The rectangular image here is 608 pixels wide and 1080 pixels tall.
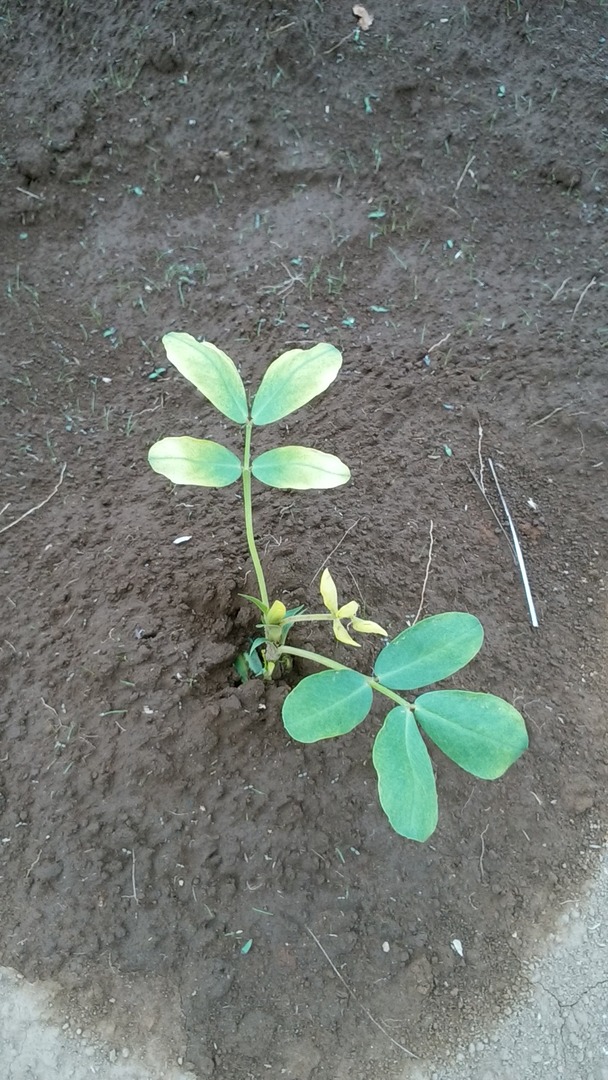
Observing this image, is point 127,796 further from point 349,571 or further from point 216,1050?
point 349,571

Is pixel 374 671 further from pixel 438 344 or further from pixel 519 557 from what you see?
pixel 438 344

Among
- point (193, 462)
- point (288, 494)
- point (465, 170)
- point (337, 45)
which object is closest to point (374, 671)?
point (193, 462)

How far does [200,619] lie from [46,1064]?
65 cm

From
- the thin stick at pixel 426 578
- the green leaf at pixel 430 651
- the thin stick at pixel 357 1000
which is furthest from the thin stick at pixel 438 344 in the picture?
the thin stick at pixel 357 1000

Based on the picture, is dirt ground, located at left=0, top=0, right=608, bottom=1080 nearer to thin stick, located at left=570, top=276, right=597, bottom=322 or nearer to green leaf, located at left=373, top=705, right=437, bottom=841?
thin stick, located at left=570, top=276, right=597, bottom=322

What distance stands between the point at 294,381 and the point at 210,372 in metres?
0.10

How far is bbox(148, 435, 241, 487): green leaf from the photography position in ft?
2.80

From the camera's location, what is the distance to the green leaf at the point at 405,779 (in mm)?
775

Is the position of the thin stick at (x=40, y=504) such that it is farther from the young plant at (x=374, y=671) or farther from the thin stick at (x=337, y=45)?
the thin stick at (x=337, y=45)

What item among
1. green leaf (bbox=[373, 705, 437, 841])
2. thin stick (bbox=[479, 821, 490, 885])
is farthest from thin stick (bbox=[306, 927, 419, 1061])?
green leaf (bbox=[373, 705, 437, 841])

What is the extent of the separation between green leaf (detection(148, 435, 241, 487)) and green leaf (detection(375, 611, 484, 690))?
27 centimetres

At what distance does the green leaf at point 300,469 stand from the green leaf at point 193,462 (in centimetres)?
4

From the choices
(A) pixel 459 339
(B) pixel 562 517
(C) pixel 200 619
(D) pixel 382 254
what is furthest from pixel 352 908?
(D) pixel 382 254

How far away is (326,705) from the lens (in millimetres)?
827
